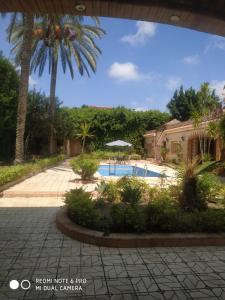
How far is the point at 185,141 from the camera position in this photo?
21.0 metres

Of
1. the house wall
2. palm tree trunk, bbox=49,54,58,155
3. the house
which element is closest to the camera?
the house

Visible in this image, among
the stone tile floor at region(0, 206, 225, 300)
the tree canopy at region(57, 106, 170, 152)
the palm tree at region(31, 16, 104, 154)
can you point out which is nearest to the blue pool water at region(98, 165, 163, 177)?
the palm tree at region(31, 16, 104, 154)

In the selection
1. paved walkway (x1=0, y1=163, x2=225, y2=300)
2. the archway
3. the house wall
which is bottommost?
paved walkway (x1=0, y1=163, x2=225, y2=300)


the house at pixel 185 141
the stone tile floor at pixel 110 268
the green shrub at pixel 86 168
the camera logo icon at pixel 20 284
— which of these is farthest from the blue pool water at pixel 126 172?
the camera logo icon at pixel 20 284

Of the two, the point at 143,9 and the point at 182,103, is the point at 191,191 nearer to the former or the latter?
the point at 143,9

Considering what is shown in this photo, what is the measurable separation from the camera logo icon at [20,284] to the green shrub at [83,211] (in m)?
1.84

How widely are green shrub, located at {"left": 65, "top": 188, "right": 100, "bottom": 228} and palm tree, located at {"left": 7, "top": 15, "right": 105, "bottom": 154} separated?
17541 millimetres

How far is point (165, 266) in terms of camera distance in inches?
166

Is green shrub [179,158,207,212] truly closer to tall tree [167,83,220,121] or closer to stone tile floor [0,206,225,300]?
stone tile floor [0,206,225,300]

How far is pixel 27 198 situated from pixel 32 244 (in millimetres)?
4417

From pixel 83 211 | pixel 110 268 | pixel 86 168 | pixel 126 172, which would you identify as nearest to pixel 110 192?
pixel 83 211

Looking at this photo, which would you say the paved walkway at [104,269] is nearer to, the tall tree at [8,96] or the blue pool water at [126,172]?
the blue pool water at [126,172]

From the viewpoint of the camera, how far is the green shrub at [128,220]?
16.9 feet

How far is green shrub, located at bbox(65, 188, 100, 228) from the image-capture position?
5418 mm
